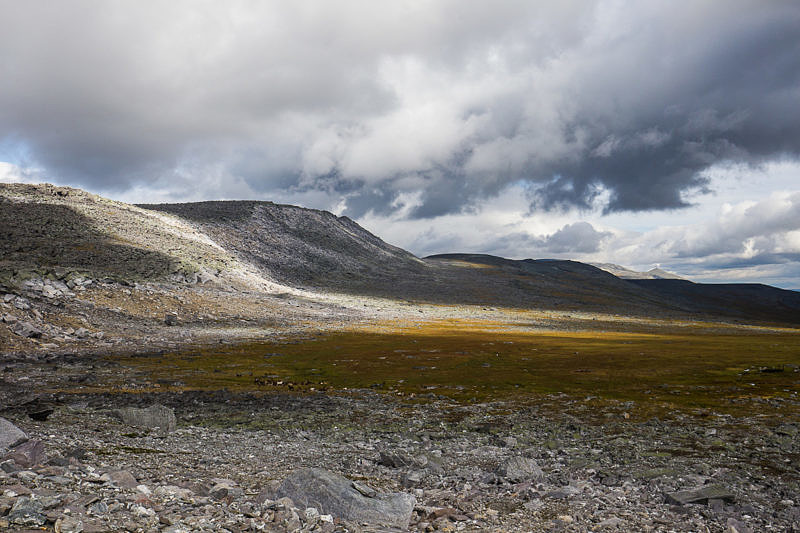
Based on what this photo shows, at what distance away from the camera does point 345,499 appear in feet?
31.6

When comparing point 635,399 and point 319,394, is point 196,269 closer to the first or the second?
point 319,394

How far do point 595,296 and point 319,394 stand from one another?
16359cm

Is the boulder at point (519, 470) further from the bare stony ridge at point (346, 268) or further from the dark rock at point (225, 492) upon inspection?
the bare stony ridge at point (346, 268)

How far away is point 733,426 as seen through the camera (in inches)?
708

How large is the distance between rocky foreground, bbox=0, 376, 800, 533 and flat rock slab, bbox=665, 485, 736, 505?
36 millimetres

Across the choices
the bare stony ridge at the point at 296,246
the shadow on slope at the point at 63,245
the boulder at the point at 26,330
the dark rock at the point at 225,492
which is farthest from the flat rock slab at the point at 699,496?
the bare stony ridge at the point at 296,246

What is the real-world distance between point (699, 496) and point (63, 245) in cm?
11056

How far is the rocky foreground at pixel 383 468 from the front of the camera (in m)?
9.09

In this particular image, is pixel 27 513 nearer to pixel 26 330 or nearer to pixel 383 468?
pixel 383 468

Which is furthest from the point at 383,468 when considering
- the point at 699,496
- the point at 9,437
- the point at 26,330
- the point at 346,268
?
the point at 346,268

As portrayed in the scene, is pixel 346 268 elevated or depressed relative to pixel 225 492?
elevated

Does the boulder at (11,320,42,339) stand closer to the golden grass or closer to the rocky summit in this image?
the rocky summit

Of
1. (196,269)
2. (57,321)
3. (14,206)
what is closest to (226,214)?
(14,206)

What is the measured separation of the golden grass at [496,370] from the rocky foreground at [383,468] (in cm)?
449
